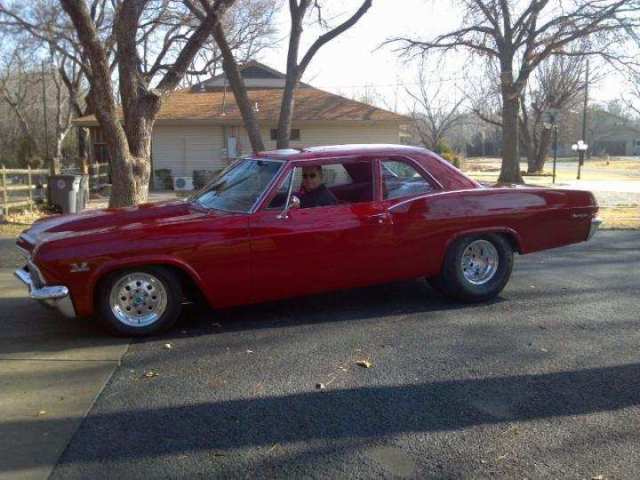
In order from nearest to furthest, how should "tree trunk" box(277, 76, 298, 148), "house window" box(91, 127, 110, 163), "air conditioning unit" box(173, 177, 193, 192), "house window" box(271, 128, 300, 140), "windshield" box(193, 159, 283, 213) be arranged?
"windshield" box(193, 159, 283, 213) < "tree trunk" box(277, 76, 298, 148) < "air conditioning unit" box(173, 177, 193, 192) < "house window" box(271, 128, 300, 140) < "house window" box(91, 127, 110, 163)

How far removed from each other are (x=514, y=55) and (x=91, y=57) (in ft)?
67.1

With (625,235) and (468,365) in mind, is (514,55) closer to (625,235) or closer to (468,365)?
(625,235)

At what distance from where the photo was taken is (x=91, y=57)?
10.5m

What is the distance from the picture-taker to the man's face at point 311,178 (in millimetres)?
5987

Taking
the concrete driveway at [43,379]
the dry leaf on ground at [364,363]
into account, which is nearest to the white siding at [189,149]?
the concrete driveway at [43,379]

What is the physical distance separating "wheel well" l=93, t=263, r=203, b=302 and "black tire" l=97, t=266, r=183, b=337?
0.06ft

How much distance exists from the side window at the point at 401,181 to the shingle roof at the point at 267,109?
716 inches

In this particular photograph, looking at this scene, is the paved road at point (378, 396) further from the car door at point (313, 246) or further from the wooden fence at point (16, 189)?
the wooden fence at point (16, 189)

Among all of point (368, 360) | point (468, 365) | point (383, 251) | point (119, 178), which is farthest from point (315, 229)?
point (119, 178)

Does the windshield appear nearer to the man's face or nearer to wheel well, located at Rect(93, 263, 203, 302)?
the man's face

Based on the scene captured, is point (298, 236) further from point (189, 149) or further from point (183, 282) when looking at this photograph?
point (189, 149)

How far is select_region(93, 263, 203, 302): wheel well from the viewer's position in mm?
5223

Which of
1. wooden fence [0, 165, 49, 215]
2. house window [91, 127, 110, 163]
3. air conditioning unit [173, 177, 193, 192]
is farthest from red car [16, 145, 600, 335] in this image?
house window [91, 127, 110, 163]

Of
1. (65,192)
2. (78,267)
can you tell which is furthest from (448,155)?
(78,267)
